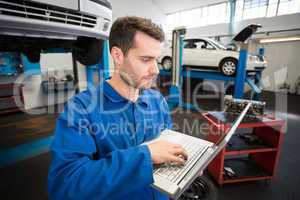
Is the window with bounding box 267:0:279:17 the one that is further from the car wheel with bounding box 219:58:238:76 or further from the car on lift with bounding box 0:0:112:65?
the car on lift with bounding box 0:0:112:65

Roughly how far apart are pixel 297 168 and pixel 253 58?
109 inches

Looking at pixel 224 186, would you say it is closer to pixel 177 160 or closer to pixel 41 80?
pixel 177 160

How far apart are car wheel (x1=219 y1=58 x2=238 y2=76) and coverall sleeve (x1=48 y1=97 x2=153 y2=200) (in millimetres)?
4113

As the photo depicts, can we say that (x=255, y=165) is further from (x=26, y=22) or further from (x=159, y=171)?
(x=26, y=22)

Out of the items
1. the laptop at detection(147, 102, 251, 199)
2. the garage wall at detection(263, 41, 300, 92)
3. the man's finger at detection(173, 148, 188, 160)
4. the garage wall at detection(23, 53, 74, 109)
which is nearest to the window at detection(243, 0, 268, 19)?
the garage wall at detection(263, 41, 300, 92)

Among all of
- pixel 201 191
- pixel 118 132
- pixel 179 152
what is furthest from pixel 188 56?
pixel 179 152

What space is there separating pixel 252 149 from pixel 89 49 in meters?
2.06

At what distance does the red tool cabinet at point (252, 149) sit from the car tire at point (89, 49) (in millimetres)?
1432

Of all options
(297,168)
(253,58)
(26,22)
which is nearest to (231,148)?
(297,168)

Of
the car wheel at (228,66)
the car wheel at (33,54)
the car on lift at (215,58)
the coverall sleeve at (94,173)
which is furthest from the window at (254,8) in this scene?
the coverall sleeve at (94,173)

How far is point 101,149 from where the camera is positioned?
745mm

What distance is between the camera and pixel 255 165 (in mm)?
2119

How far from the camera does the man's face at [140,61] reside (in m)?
0.77

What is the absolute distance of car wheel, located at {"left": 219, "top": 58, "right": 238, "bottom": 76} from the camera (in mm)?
4039
